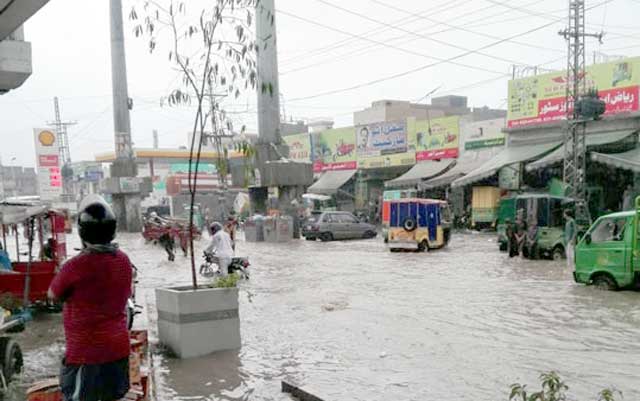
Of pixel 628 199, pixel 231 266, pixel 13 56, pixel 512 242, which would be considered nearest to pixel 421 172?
pixel 628 199

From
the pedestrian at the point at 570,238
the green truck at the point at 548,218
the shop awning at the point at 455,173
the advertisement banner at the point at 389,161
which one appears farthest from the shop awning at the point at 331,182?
the pedestrian at the point at 570,238

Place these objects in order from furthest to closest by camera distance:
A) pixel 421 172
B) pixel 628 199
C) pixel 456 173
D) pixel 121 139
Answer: pixel 121 139 → pixel 421 172 → pixel 456 173 → pixel 628 199

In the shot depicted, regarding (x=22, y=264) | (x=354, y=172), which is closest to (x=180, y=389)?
(x=22, y=264)

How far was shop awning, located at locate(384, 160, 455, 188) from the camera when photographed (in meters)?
31.2

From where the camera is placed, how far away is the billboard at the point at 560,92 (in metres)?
22.9

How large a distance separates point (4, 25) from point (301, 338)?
18.9 feet

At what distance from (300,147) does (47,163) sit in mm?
24687

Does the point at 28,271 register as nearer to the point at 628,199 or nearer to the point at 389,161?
the point at 628,199

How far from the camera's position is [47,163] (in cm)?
2014

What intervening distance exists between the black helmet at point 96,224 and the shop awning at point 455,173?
26.3 m

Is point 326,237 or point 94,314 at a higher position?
point 94,314

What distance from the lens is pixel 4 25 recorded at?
7.61 m

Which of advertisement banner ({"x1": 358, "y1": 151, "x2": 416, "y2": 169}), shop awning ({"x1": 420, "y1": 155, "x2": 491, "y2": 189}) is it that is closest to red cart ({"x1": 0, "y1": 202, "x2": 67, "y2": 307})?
shop awning ({"x1": 420, "y1": 155, "x2": 491, "y2": 189})

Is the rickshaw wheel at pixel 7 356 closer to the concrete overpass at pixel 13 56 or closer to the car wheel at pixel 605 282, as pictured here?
the concrete overpass at pixel 13 56
